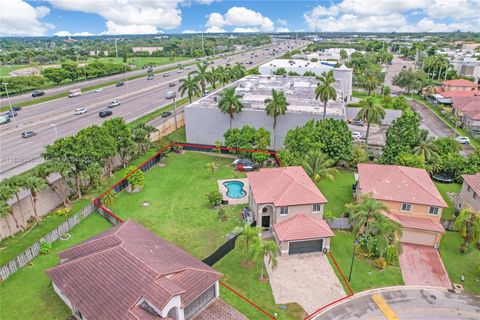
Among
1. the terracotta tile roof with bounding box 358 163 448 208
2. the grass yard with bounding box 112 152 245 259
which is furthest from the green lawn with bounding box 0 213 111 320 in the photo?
the terracotta tile roof with bounding box 358 163 448 208

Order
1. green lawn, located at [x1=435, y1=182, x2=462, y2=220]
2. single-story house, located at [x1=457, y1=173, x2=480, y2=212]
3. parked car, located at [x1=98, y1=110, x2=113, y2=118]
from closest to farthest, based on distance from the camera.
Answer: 1. single-story house, located at [x1=457, y1=173, x2=480, y2=212]
2. green lawn, located at [x1=435, y1=182, x2=462, y2=220]
3. parked car, located at [x1=98, y1=110, x2=113, y2=118]

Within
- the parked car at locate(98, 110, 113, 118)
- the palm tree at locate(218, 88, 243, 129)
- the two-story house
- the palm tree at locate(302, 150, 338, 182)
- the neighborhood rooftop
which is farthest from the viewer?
the parked car at locate(98, 110, 113, 118)

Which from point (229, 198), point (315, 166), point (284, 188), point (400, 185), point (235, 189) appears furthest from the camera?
point (235, 189)

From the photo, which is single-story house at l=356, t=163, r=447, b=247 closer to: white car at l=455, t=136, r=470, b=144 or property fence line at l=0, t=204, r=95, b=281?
white car at l=455, t=136, r=470, b=144

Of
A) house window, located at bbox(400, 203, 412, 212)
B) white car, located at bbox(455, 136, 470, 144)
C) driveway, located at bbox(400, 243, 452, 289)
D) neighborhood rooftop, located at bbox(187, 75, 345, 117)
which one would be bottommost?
driveway, located at bbox(400, 243, 452, 289)

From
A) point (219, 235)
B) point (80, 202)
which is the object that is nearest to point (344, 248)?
point (219, 235)

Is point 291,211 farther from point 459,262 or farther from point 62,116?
point 62,116

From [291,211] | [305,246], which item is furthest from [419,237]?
[291,211]
